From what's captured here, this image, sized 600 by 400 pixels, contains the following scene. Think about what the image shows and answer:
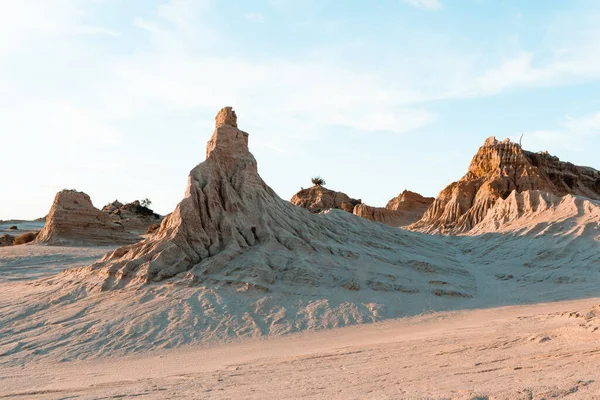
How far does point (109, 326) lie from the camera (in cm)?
1300

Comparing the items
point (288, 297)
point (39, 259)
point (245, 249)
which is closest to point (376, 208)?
point (39, 259)

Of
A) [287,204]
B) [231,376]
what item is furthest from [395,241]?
[231,376]

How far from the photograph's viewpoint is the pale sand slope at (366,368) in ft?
23.1

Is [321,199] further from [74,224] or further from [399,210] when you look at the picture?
[74,224]

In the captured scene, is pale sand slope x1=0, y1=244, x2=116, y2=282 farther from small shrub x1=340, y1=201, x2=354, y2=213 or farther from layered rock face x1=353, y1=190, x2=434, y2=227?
small shrub x1=340, y1=201, x2=354, y2=213

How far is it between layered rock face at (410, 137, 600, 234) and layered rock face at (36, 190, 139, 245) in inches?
780

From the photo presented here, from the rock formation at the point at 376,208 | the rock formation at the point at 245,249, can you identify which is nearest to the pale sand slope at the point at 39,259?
the rock formation at the point at 245,249

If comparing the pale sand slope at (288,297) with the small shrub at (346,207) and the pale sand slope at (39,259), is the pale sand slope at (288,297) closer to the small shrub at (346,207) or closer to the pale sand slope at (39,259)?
the pale sand slope at (39,259)

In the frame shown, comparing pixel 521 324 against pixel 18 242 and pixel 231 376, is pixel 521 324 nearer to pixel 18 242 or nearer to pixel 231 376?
pixel 231 376

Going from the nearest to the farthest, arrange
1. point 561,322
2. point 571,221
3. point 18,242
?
point 561,322 < point 571,221 < point 18,242

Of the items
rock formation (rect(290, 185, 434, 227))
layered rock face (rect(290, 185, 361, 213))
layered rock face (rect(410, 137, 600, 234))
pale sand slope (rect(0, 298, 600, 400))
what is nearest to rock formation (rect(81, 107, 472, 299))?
pale sand slope (rect(0, 298, 600, 400))

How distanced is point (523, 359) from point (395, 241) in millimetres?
14276

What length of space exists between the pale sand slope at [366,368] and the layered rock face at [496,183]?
22923mm

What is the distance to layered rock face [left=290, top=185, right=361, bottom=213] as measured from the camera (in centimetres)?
5362
